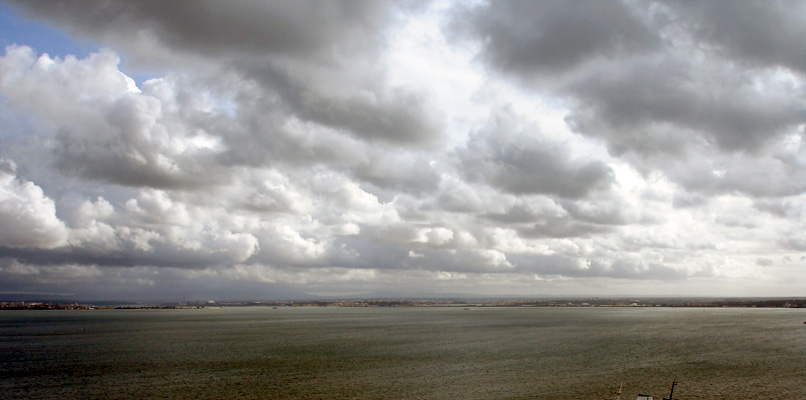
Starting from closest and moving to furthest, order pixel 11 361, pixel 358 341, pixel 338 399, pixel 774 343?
1. pixel 338 399
2. pixel 11 361
3. pixel 774 343
4. pixel 358 341

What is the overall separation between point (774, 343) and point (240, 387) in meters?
111

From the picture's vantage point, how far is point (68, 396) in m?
56.1

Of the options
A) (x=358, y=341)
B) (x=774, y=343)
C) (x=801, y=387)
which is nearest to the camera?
(x=801, y=387)

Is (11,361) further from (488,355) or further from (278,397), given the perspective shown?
(488,355)

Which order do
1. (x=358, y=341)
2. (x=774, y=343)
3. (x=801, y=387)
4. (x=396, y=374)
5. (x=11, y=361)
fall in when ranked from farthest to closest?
(x=358, y=341) < (x=774, y=343) < (x=11, y=361) < (x=396, y=374) < (x=801, y=387)

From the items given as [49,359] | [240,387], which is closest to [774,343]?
[240,387]

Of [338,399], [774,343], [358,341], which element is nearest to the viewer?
[338,399]

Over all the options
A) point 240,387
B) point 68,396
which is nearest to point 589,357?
point 240,387

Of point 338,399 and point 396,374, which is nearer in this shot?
point 338,399

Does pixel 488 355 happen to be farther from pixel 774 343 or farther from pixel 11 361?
pixel 11 361

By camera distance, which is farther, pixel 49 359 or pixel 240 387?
pixel 49 359

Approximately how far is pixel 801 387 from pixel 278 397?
60.3 m

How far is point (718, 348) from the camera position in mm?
98500

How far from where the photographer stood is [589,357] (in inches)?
3349
